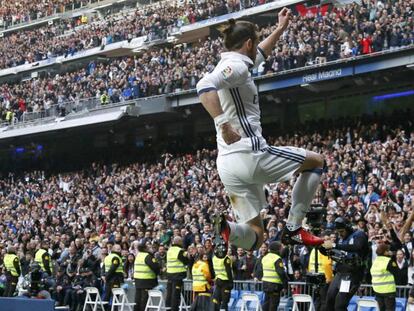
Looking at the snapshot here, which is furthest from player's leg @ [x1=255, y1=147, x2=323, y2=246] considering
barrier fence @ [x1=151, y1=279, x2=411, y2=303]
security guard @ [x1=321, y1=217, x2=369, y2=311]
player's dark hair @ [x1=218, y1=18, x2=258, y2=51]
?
barrier fence @ [x1=151, y1=279, x2=411, y2=303]

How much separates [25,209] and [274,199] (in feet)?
52.7

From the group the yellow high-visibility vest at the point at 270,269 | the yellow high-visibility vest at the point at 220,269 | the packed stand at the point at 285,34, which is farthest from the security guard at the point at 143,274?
the packed stand at the point at 285,34

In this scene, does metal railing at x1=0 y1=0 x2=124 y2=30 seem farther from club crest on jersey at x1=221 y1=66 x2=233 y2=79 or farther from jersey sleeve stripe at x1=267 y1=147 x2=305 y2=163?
club crest on jersey at x1=221 y1=66 x2=233 y2=79

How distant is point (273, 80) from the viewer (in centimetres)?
3003

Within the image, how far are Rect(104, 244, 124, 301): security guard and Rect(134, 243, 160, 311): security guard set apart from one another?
2.52 ft

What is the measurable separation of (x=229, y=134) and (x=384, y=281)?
9029mm

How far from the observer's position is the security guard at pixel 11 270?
79.8 feet

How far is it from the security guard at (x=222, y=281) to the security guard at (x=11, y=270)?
7.42m

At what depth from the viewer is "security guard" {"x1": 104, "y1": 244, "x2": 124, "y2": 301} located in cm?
2091

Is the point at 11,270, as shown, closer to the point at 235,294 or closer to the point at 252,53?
the point at 235,294

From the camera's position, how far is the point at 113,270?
21.0m

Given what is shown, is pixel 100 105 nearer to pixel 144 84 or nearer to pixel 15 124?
Result: pixel 144 84

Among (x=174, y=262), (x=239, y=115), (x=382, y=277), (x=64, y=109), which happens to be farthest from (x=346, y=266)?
(x=64, y=109)

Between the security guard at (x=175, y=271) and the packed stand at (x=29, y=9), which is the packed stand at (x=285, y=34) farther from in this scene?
the security guard at (x=175, y=271)
